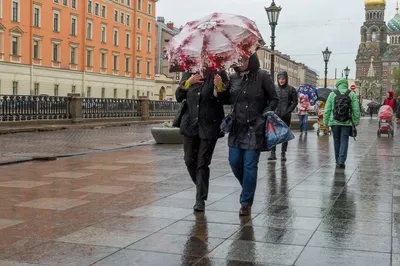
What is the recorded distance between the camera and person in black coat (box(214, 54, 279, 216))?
6301 millimetres

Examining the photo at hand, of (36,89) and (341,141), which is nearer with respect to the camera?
(341,141)

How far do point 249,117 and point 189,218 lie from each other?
50.0 inches

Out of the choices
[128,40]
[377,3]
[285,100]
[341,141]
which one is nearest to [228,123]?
[341,141]

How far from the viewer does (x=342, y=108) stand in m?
10.8

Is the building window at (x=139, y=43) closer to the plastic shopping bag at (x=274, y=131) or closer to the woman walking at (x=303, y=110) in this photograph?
the woman walking at (x=303, y=110)

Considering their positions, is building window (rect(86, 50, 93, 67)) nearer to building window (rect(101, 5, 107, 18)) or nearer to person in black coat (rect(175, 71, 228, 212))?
building window (rect(101, 5, 107, 18))

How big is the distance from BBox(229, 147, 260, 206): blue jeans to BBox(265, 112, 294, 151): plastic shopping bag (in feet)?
0.69

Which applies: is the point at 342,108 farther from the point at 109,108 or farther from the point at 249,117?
the point at 109,108

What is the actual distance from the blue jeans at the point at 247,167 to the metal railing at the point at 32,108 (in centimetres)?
1991

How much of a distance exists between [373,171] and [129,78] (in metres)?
67.9

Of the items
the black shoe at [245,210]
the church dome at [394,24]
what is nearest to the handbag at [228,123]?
the black shoe at [245,210]

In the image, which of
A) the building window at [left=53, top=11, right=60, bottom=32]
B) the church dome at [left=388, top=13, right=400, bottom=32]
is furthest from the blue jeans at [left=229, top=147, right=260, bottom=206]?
the church dome at [left=388, top=13, right=400, bottom=32]

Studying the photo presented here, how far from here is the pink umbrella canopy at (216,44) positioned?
6059mm

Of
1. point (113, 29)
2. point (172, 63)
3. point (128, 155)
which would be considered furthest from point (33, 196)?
point (113, 29)
